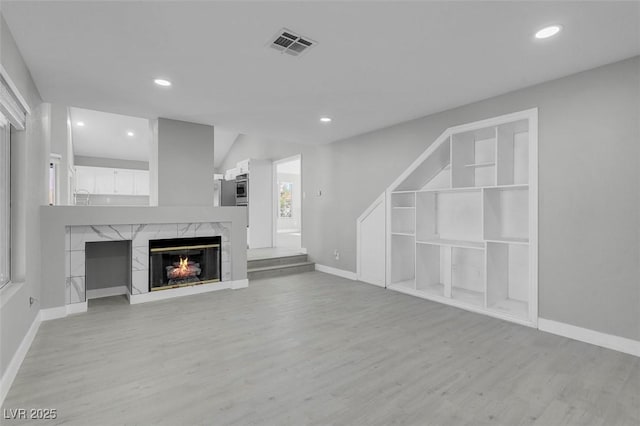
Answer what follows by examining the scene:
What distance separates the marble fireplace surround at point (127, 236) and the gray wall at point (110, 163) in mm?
6143

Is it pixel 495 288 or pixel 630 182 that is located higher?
pixel 630 182

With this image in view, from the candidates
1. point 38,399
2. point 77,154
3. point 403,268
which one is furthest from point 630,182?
point 77,154

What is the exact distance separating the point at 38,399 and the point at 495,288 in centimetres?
437

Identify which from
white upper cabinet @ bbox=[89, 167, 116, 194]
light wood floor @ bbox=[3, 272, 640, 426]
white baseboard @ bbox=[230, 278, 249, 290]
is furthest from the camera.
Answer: white upper cabinet @ bbox=[89, 167, 116, 194]

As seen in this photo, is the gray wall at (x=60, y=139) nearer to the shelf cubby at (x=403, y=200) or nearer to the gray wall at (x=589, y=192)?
the shelf cubby at (x=403, y=200)

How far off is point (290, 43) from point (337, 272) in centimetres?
436

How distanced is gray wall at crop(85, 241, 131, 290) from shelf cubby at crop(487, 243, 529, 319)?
4729 mm

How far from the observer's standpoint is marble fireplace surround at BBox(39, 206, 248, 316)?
379 cm

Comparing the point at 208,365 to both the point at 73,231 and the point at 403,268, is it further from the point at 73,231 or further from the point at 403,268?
the point at 403,268

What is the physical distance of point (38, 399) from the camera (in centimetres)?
213

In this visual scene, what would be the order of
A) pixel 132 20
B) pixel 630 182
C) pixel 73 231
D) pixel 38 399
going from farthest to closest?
pixel 73 231 < pixel 630 182 < pixel 132 20 < pixel 38 399

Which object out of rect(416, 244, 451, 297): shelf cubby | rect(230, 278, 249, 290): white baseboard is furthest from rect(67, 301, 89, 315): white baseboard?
rect(416, 244, 451, 297): shelf cubby

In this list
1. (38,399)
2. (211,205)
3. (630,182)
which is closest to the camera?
(38,399)

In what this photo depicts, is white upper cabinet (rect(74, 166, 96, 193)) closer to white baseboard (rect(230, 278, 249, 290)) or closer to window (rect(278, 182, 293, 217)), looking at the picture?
window (rect(278, 182, 293, 217))
